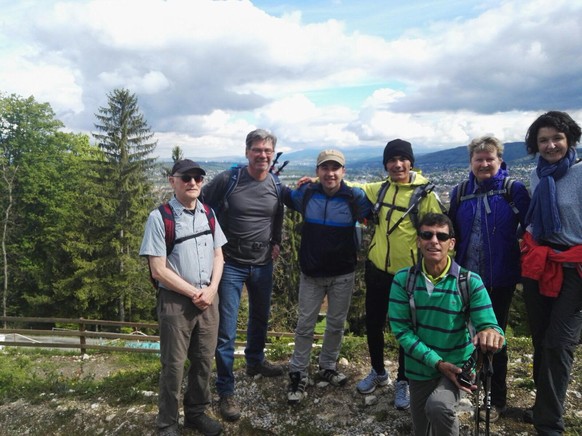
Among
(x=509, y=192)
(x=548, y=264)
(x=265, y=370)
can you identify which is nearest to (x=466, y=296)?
(x=548, y=264)

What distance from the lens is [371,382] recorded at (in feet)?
14.6

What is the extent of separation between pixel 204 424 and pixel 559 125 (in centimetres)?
427

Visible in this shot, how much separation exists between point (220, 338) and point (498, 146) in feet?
11.2

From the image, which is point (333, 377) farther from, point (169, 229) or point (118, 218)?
point (118, 218)

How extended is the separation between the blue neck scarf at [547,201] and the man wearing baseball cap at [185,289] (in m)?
2.88

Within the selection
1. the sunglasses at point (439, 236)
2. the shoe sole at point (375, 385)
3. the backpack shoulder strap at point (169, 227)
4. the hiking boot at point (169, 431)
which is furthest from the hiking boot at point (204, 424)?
the sunglasses at point (439, 236)

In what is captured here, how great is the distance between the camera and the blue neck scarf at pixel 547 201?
10.4 ft

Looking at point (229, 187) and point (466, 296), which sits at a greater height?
point (229, 187)

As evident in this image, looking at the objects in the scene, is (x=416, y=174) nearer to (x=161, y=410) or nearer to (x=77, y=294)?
(x=161, y=410)

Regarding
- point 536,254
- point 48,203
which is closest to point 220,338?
point 536,254

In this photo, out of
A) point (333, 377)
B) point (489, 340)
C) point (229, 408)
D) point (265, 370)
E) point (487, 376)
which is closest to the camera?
point (489, 340)

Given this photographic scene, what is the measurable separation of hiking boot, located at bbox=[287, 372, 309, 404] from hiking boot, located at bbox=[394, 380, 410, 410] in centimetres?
102

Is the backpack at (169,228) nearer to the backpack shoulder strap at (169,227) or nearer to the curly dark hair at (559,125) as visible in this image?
the backpack shoulder strap at (169,227)

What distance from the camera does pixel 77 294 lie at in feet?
75.3
